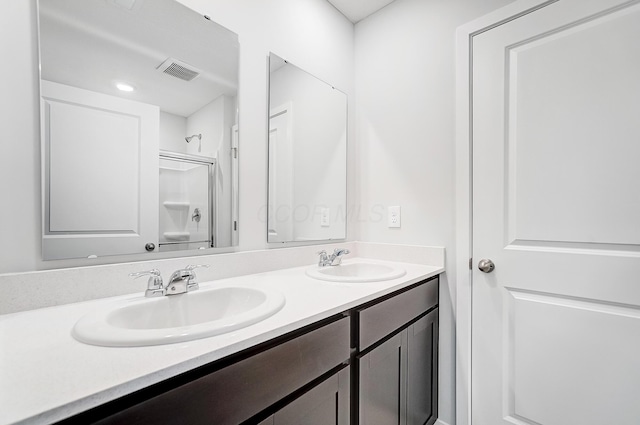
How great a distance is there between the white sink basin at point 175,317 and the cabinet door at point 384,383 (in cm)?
46

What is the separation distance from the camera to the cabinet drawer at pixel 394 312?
1.05m

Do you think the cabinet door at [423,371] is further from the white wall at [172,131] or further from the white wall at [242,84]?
the white wall at [172,131]

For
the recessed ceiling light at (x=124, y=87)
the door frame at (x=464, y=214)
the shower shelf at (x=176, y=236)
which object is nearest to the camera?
the recessed ceiling light at (x=124, y=87)

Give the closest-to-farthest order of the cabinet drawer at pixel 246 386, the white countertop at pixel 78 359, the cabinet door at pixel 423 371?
the white countertop at pixel 78 359, the cabinet drawer at pixel 246 386, the cabinet door at pixel 423 371

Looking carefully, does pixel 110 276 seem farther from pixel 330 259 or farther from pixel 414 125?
pixel 414 125

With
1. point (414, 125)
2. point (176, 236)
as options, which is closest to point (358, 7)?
point (414, 125)

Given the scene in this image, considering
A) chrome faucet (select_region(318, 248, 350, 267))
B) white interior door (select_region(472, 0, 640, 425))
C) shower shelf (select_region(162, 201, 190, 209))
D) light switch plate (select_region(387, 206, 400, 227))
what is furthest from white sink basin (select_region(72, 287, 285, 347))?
white interior door (select_region(472, 0, 640, 425))

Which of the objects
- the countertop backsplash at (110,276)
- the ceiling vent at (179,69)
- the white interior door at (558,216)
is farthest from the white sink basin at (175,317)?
the white interior door at (558,216)

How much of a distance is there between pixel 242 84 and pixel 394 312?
1211 mm

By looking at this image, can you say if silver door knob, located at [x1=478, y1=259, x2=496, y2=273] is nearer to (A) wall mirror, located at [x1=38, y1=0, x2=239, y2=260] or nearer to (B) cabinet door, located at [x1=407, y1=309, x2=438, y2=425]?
(B) cabinet door, located at [x1=407, y1=309, x2=438, y2=425]

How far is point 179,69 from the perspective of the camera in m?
1.16

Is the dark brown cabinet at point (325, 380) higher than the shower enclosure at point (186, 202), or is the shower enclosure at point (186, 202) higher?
the shower enclosure at point (186, 202)

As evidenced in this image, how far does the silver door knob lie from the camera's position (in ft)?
4.51

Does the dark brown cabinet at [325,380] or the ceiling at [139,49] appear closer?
the dark brown cabinet at [325,380]
